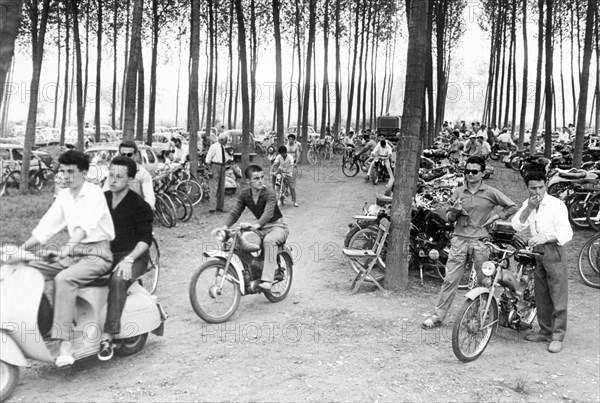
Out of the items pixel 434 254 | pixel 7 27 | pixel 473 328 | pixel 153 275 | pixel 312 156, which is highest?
pixel 312 156

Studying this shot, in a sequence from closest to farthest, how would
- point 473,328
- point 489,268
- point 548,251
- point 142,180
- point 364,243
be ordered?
point 473,328, point 489,268, point 548,251, point 142,180, point 364,243

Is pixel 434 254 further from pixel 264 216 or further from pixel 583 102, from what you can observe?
pixel 583 102

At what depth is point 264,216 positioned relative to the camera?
6758 millimetres

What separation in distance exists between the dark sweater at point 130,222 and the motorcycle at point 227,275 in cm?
88

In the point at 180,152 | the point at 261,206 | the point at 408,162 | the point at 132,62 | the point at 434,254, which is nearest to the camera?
the point at 261,206

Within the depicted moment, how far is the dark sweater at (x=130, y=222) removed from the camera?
5477mm

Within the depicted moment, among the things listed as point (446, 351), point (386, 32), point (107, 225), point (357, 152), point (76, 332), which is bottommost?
point (446, 351)

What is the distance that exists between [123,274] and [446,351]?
10.6 ft

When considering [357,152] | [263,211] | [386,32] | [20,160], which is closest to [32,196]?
[20,160]

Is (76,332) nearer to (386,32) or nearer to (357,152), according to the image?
(357,152)

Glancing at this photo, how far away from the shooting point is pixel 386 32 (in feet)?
114

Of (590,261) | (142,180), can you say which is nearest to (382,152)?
(590,261)

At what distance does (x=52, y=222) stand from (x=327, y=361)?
2.75 meters

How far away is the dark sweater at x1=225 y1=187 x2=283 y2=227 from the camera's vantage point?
679 centimetres
